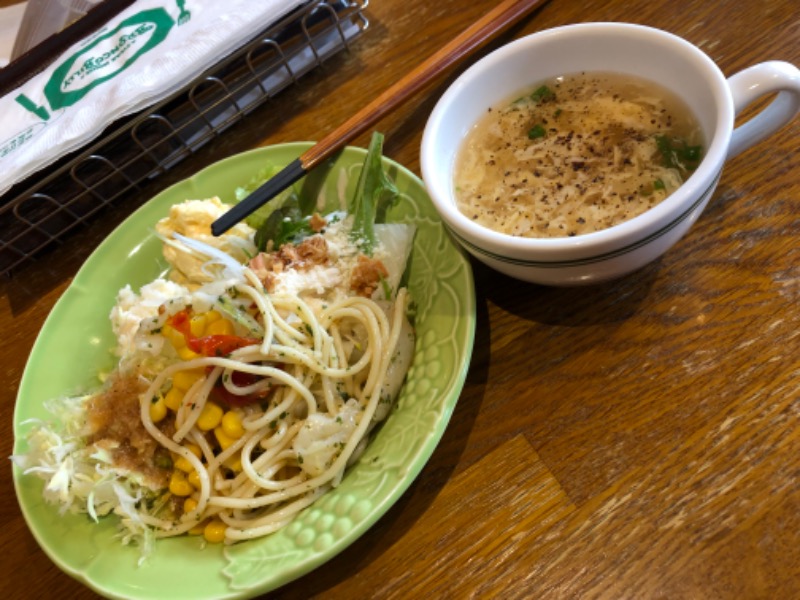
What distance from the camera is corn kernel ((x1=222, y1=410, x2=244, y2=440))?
1473 millimetres

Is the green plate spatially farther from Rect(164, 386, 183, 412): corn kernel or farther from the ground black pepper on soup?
Rect(164, 386, 183, 412): corn kernel

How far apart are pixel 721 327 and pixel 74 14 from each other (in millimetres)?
2585

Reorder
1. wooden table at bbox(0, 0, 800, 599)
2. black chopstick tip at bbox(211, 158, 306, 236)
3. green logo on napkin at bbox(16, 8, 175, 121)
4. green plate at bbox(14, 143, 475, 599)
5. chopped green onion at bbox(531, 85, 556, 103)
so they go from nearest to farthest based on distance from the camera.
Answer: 1. wooden table at bbox(0, 0, 800, 599)
2. green plate at bbox(14, 143, 475, 599)
3. chopped green onion at bbox(531, 85, 556, 103)
4. black chopstick tip at bbox(211, 158, 306, 236)
5. green logo on napkin at bbox(16, 8, 175, 121)

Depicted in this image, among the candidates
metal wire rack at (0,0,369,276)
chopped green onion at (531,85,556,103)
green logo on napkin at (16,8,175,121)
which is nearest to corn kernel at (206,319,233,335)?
metal wire rack at (0,0,369,276)

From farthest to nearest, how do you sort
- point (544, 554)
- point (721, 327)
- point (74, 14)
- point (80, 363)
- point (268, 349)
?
point (74, 14) → point (80, 363) → point (268, 349) → point (721, 327) → point (544, 554)

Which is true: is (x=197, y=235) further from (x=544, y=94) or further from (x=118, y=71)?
(x=544, y=94)

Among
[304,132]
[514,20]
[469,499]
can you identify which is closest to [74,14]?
[304,132]

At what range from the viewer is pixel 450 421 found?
1.42 m

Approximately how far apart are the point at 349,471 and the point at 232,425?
30cm

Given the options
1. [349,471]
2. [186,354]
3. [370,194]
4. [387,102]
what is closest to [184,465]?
[186,354]

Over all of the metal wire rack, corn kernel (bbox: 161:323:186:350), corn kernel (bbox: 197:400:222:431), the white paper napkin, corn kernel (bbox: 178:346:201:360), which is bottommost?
corn kernel (bbox: 197:400:222:431)

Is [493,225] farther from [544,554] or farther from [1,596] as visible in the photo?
[1,596]

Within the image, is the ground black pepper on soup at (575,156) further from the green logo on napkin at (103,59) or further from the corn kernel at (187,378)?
the green logo on napkin at (103,59)

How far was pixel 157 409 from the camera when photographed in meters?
1.50
